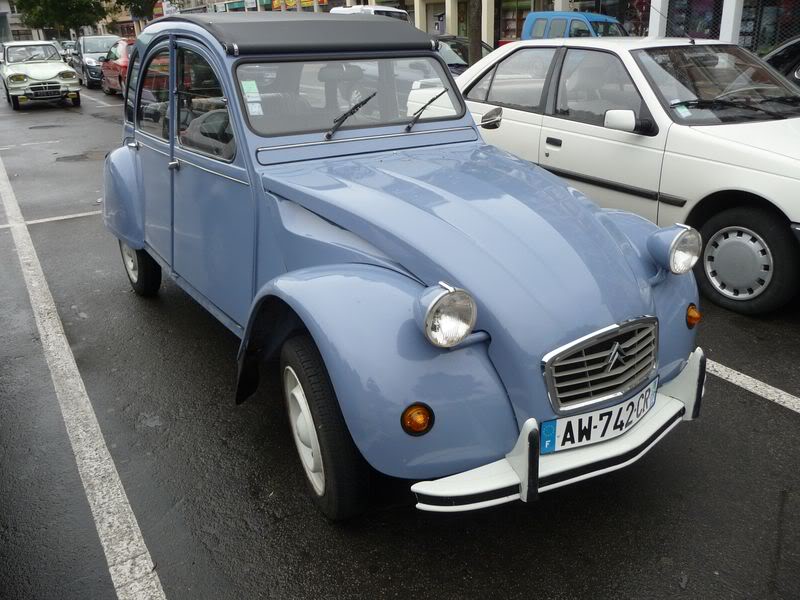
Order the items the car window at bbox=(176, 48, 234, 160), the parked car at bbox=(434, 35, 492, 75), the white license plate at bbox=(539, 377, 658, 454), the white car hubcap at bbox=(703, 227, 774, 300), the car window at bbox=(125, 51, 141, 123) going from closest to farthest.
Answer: the white license plate at bbox=(539, 377, 658, 454) < the car window at bbox=(176, 48, 234, 160) < the white car hubcap at bbox=(703, 227, 774, 300) < the car window at bbox=(125, 51, 141, 123) < the parked car at bbox=(434, 35, 492, 75)

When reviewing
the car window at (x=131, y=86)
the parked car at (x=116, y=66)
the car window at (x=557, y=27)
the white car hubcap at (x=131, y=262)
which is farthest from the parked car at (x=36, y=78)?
the car window at (x=131, y=86)

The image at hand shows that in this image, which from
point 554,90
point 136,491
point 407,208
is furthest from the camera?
point 554,90

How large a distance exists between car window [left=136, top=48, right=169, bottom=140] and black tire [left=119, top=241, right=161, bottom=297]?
0.99 meters

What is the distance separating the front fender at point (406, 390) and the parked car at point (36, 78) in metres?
19.7

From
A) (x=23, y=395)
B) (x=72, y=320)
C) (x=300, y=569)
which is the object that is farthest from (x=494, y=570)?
(x=72, y=320)

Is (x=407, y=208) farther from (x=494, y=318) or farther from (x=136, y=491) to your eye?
(x=136, y=491)

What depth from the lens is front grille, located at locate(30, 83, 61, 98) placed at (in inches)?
751

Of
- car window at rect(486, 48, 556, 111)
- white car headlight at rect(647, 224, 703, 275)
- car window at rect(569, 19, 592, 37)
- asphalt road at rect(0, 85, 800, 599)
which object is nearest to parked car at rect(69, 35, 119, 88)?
car window at rect(569, 19, 592, 37)

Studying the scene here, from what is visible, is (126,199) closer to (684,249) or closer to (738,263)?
(684,249)

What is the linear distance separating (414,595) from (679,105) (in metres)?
4.05

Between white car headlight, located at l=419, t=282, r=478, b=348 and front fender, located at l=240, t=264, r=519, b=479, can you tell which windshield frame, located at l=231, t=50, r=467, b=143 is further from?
white car headlight, located at l=419, t=282, r=478, b=348

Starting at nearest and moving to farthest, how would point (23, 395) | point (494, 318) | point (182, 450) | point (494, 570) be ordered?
point (494, 318) → point (494, 570) → point (182, 450) → point (23, 395)

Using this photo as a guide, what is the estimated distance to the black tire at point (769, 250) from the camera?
181 inches

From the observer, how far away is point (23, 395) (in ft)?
13.6
